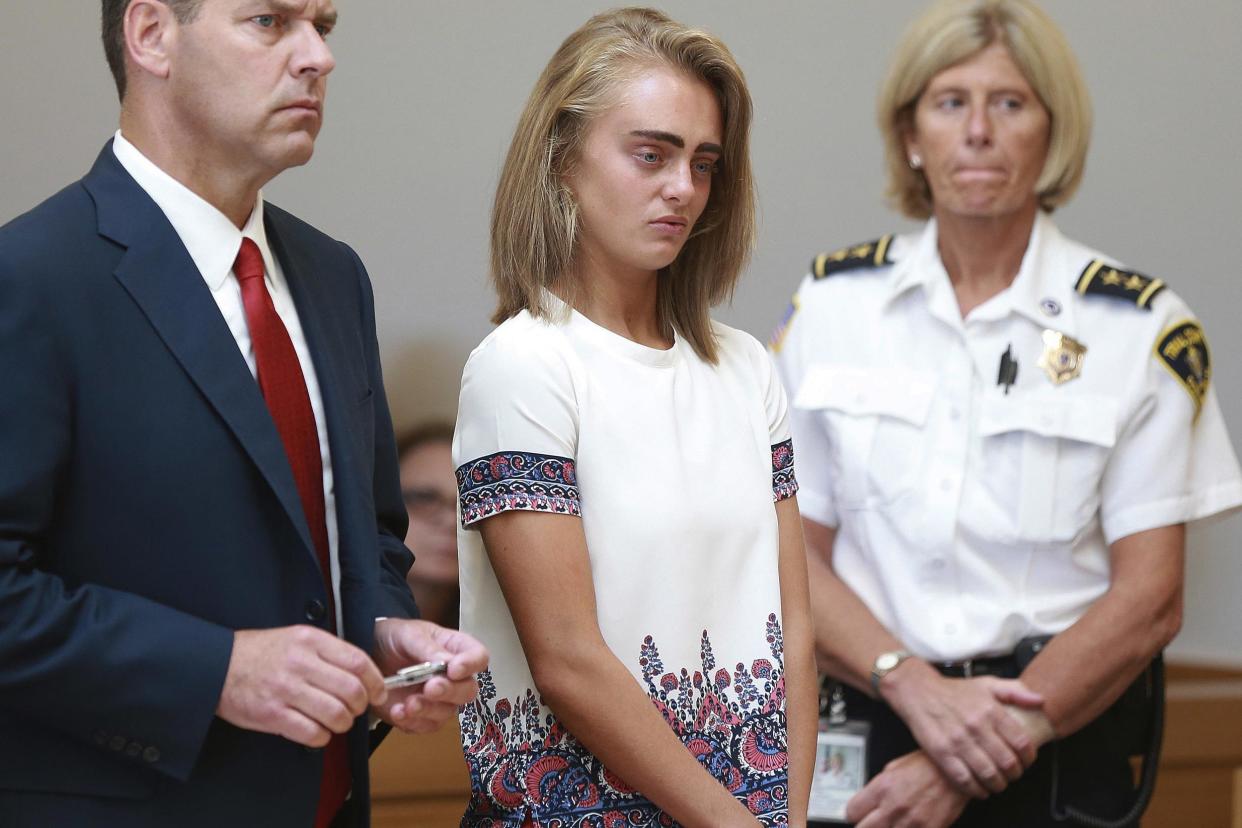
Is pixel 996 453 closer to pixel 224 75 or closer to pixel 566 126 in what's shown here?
pixel 566 126

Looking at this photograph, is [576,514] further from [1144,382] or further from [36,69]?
[36,69]

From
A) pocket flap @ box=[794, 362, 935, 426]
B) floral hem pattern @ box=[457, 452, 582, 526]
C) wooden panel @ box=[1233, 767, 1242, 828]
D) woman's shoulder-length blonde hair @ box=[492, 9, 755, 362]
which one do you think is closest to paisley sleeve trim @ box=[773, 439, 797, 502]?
woman's shoulder-length blonde hair @ box=[492, 9, 755, 362]

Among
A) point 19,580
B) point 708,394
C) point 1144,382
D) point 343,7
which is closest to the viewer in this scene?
point 19,580

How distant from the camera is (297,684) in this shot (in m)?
1.43

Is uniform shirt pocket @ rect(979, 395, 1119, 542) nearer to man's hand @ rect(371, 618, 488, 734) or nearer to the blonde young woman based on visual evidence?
the blonde young woman

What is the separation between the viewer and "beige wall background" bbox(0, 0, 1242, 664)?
390 centimetres

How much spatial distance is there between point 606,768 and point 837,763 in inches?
37.8

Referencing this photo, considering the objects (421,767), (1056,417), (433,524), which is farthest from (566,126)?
(421,767)

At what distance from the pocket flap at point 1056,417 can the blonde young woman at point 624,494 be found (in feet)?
2.50

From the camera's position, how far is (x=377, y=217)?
3916 millimetres

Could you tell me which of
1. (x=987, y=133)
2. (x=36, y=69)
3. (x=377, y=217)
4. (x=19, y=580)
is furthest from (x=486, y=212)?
(x=19, y=580)

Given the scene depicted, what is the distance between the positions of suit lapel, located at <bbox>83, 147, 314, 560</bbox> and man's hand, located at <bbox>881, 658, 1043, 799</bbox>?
4.17 ft

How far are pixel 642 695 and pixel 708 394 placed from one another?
0.39m

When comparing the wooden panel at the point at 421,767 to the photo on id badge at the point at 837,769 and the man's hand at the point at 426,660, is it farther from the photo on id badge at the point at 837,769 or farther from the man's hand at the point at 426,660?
the man's hand at the point at 426,660
